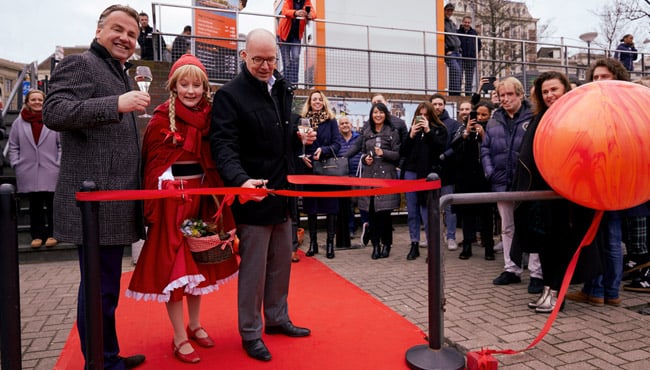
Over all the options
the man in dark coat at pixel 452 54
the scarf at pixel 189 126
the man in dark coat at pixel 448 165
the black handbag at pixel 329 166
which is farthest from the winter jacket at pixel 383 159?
the man in dark coat at pixel 452 54

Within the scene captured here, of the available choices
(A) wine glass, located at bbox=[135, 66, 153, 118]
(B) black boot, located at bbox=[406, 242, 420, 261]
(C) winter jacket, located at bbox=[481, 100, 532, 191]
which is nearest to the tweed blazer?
(A) wine glass, located at bbox=[135, 66, 153, 118]

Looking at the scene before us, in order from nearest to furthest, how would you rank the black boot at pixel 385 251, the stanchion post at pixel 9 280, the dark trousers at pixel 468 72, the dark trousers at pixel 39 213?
the stanchion post at pixel 9 280
the black boot at pixel 385 251
the dark trousers at pixel 39 213
the dark trousers at pixel 468 72

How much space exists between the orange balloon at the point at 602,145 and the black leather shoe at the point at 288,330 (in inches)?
80.7

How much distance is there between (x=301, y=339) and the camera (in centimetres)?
351

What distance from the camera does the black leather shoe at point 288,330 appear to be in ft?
11.6

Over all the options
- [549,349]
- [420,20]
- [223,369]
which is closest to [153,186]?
[223,369]

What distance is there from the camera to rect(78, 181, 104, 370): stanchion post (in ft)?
7.88

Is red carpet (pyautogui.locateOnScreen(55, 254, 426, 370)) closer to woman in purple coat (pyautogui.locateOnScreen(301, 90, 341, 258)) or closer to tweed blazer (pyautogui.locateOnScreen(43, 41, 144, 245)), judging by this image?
tweed blazer (pyautogui.locateOnScreen(43, 41, 144, 245))

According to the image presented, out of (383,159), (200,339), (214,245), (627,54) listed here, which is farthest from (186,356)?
(627,54)

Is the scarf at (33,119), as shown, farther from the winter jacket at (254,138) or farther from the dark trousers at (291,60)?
the winter jacket at (254,138)

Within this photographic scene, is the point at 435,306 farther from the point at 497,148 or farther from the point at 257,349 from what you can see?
the point at 497,148

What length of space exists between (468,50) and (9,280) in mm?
12744

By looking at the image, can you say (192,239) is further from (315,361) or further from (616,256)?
(616,256)

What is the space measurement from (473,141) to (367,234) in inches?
86.5
